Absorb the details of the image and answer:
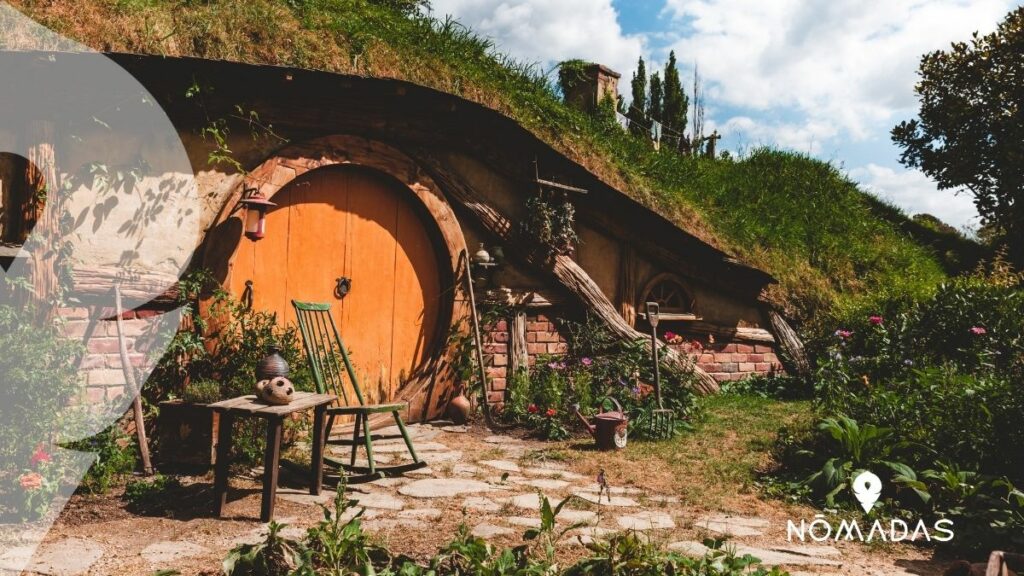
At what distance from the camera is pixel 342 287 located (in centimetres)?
604

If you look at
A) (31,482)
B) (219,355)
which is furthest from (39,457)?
(219,355)

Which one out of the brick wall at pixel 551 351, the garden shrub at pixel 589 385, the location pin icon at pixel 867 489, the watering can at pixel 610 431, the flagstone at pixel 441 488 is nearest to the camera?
the location pin icon at pixel 867 489

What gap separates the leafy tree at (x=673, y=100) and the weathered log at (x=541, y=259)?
42.3 feet

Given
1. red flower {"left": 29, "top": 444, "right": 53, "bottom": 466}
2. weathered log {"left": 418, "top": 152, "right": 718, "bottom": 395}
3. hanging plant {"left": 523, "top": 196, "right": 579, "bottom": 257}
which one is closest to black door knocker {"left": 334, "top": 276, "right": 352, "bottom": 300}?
weathered log {"left": 418, "top": 152, "right": 718, "bottom": 395}

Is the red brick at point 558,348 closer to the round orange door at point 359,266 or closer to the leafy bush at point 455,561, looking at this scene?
the round orange door at point 359,266

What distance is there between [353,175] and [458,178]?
3.17 ft

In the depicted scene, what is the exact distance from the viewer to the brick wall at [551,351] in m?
6.82

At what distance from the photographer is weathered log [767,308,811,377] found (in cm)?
855

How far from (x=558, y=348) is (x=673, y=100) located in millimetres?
14251

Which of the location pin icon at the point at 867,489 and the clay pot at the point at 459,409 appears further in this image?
the clay pot at the point at 459,409

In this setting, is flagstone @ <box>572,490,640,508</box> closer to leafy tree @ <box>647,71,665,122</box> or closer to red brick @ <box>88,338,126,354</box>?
red brick @ <box>88,338,126,354</box>

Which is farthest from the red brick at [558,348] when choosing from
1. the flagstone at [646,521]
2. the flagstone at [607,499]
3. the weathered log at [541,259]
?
the flagstone at [646,521]

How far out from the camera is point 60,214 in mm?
4512

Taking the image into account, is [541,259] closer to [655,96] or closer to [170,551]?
[170,551]
